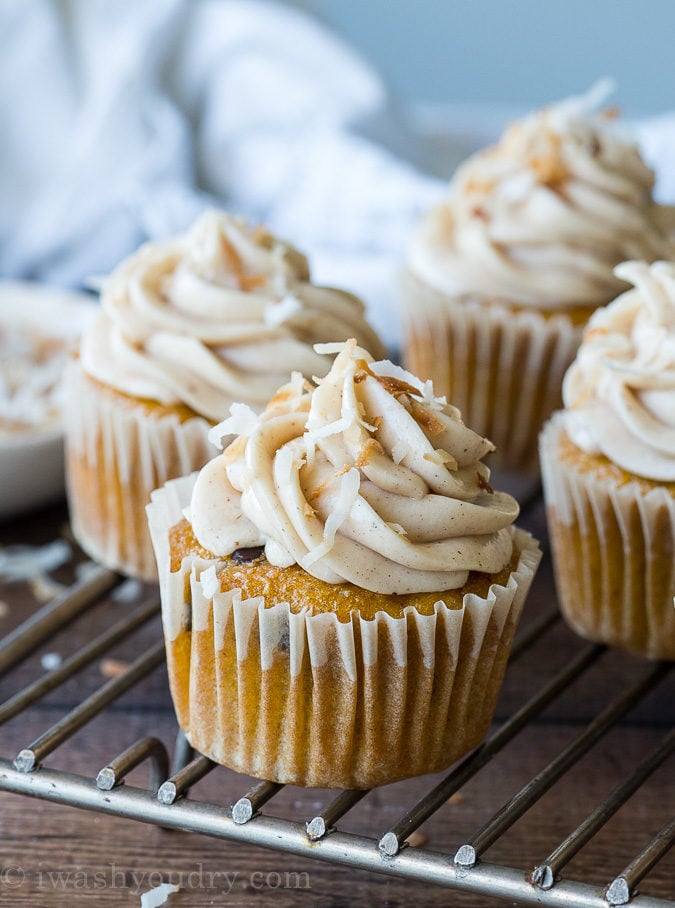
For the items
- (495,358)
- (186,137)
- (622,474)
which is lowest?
(186,137)

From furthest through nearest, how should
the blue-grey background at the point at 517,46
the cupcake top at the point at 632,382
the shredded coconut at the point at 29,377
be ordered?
the blue-grey background at the point at 517,46
the shredded coconut at the point at 29,377
the cupcake top at the point at 632,382

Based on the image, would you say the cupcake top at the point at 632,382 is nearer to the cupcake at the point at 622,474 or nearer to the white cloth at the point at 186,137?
the cupcake at the point at 622,474

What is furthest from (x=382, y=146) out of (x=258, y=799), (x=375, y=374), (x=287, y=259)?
(x=258, y=799)

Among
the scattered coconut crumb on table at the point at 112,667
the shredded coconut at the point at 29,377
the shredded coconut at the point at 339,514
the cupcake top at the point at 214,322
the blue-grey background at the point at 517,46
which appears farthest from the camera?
the blue-grey background at the point at 517,46

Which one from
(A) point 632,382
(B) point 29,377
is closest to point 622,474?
(A) point 632,382

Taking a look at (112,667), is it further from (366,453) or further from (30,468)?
(366,453)

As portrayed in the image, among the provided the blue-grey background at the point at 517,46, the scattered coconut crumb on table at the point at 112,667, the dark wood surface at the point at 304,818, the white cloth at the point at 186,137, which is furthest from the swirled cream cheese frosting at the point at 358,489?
the blue-grey background at the point at 517,46
